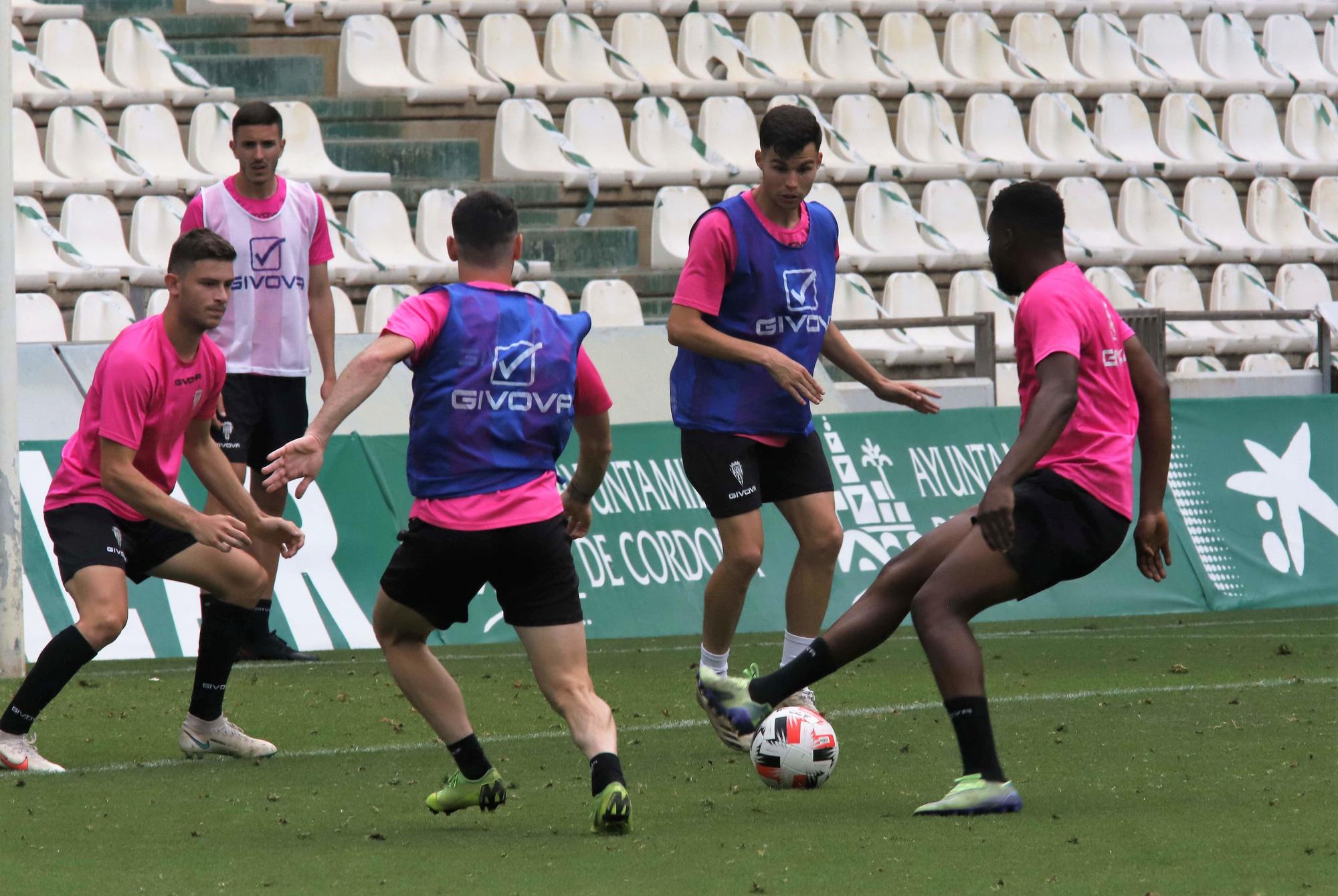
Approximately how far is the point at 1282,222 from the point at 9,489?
43.2ft

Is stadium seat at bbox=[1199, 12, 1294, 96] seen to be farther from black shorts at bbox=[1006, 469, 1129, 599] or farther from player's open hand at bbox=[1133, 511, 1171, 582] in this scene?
black shorts at bbox=[1006, 469, 1129, 599]

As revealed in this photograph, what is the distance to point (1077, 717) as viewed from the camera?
724 centimetres

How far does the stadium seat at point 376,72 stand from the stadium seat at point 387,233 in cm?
181

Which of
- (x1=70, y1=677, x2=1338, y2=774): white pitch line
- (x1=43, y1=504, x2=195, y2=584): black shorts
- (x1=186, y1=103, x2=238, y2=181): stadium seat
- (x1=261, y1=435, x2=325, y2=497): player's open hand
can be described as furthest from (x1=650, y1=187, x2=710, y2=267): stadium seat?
(x1=261, y1=435, x2=325, y2=497): player's open hand

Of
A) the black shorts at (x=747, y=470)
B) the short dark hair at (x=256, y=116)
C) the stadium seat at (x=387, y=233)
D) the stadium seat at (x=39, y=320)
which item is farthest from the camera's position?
the stadium seat at (x=387, y=233)

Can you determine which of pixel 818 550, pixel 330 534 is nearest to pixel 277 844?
pixel 818 550

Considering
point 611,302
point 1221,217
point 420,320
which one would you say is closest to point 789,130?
point 420,320

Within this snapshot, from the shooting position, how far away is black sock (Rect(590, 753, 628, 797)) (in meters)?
5.07

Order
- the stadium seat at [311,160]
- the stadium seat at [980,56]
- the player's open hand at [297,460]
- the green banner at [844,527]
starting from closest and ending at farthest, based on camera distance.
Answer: the player's open hand at [297,460]
the green banner at [844,527]
the stadium seat at [311,160]
the stadium seat at [980,56]

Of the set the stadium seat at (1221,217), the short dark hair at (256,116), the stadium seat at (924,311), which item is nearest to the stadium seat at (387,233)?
the stadium seat at (924,311)

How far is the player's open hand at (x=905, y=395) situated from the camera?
6992mm

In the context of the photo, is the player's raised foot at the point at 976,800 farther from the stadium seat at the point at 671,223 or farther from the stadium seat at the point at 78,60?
the stadium seat at the point at 78,60

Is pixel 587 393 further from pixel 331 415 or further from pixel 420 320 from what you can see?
pixel 331 415

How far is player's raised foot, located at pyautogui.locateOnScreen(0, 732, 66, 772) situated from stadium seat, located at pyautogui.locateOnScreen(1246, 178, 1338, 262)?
14.2m
